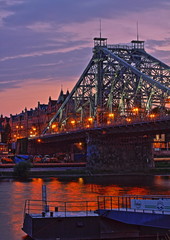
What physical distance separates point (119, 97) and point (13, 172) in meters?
39.2

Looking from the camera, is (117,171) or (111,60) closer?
(117,171)

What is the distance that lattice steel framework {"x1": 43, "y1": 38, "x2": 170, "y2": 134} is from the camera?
12175cm

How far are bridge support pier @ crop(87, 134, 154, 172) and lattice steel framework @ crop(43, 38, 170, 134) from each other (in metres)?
6.38

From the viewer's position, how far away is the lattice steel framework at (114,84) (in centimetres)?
12175

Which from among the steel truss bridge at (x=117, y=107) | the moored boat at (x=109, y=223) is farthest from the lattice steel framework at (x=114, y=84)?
the moored boat at (x=109, y=223)

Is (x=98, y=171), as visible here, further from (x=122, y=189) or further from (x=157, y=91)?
(x=122, y=189)

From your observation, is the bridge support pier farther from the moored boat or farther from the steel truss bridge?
the moored boat

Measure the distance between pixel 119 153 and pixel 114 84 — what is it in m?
17.8

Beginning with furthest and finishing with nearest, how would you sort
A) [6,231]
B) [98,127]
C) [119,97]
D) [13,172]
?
[119,97] < [98,127] < [13,172] < [6,231]

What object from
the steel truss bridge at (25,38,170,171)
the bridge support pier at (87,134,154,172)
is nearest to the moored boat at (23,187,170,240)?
the steel truss bridge at (25,38,170,171)

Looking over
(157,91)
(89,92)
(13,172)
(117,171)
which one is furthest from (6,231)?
(89,92)

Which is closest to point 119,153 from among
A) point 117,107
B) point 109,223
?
point 117,107

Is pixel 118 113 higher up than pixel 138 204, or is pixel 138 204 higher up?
pixel 118 113

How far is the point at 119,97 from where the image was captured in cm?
13238
